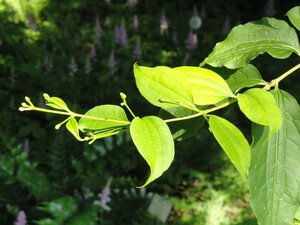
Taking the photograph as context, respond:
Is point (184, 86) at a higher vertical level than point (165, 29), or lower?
higher

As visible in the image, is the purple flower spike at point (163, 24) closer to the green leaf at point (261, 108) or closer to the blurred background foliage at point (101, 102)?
the blurred background foliage at point (101, 102)

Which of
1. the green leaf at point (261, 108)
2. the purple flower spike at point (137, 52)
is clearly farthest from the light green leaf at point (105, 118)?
the purple flower spike at point (137, 52)

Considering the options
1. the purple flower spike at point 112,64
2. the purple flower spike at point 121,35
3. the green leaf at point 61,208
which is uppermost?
the purple flower spike at point 121,35

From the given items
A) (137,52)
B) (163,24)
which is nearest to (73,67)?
(137,52)

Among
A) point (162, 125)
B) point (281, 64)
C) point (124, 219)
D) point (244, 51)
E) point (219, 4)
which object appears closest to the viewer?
point (162, 125)

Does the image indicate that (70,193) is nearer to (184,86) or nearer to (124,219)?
(124,219)

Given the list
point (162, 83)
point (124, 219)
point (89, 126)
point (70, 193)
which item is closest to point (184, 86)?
point (162, 83)
